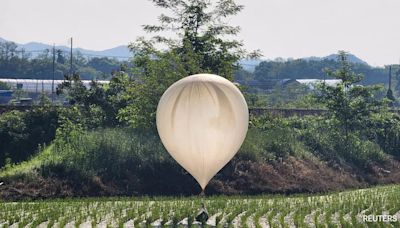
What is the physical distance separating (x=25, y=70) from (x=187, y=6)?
8755cm

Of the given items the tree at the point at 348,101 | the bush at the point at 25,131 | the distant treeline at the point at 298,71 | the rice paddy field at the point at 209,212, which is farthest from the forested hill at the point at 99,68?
the rice paddy field at the point at 209,212

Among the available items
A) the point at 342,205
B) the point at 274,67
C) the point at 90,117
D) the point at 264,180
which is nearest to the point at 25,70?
the point at 274,67

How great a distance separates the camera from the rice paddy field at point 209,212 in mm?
18578

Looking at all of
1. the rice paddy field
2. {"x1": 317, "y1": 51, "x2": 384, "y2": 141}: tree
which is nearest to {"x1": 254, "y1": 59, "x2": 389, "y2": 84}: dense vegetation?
{"x1": 317, "y1": 51, "x2": 384, "y2": 141}: tree

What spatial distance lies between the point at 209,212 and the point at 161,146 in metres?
10.4

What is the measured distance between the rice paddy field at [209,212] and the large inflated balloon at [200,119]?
1380 millimetres

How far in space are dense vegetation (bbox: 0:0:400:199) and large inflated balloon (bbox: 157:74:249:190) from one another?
868 centimetres

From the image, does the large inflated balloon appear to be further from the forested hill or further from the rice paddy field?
the forested hill

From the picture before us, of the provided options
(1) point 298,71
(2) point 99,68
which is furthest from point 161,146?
(2) point 99,68

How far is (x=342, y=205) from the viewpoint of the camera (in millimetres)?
21891

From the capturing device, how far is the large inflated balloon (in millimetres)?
18000

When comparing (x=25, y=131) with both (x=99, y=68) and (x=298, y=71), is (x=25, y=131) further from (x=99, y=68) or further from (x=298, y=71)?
(x=99, y=68)

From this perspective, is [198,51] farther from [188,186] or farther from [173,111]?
[173,111]

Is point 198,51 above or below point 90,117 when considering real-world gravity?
above
